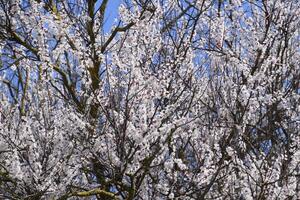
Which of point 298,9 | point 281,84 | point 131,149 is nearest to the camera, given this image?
point 131,149

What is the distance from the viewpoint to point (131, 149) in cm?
601

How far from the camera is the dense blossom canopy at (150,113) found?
6250mm

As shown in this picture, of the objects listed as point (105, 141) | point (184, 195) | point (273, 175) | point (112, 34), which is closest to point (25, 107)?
point (112, 34)

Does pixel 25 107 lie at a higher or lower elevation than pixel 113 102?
higher

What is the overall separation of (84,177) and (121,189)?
129cm

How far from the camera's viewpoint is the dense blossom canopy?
625cm

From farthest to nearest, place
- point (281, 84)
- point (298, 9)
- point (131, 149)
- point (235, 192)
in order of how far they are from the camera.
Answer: point (298, 9), point (281, 84), point (235, 192), point (131, 149)

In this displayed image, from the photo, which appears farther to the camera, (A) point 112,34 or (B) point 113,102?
(A) point 112,34

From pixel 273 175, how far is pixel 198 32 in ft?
13.4

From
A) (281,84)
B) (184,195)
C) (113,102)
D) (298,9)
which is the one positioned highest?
(298,9)

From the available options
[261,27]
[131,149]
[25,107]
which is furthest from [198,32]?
[131,149]

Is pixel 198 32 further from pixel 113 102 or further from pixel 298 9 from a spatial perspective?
pixel 113 102

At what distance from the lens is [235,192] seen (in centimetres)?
668

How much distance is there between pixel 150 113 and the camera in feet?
20.1
